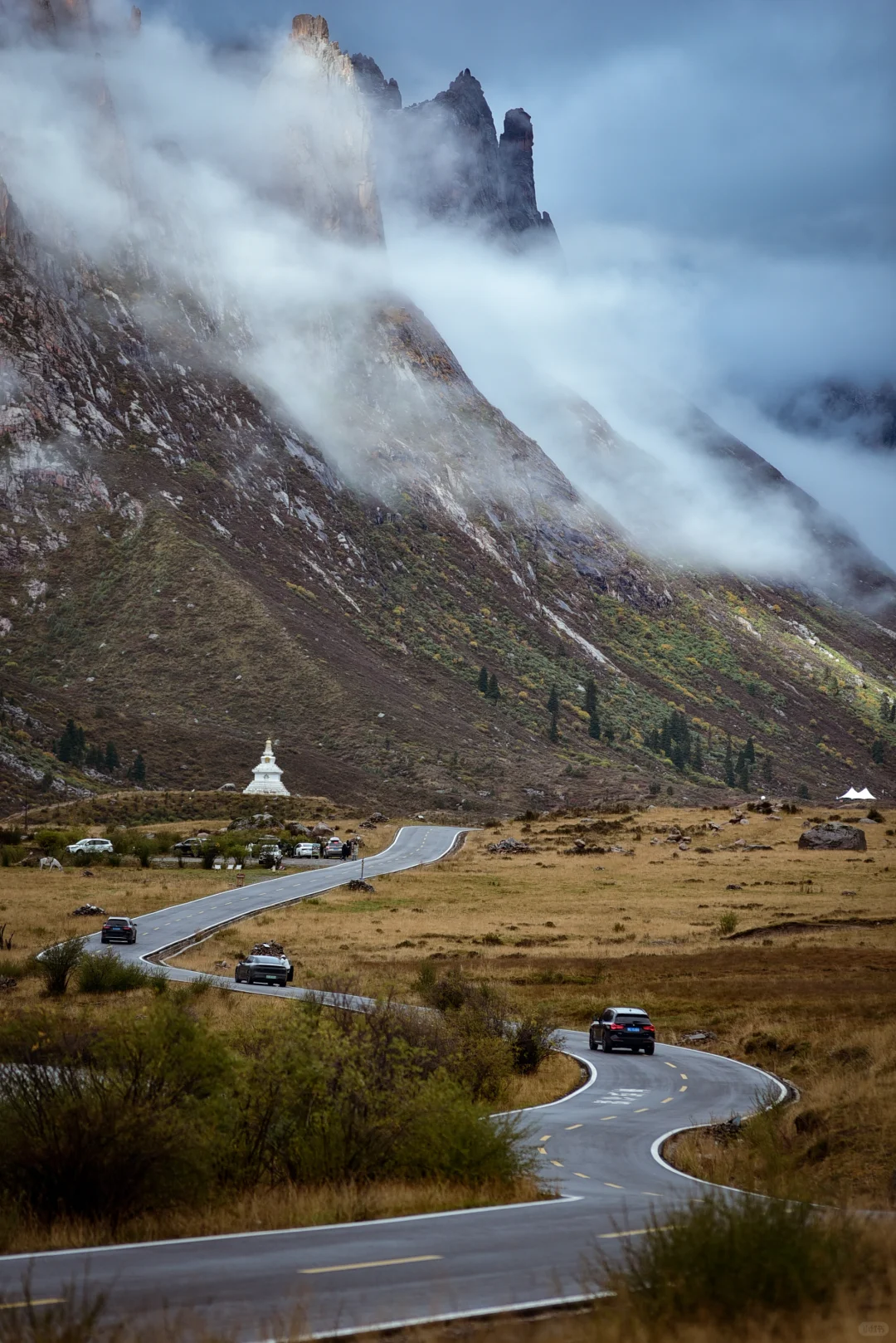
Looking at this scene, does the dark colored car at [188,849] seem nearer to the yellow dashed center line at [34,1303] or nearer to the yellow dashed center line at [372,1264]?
the yellow dashed center line at [372,1264]

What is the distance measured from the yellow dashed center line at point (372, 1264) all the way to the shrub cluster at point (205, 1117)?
10.4 feet

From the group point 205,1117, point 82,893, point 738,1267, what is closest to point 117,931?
point 82,893

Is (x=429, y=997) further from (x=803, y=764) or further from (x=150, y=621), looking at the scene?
(x=803, y=764)

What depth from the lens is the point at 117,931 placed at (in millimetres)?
45188

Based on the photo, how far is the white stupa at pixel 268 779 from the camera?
357 ft

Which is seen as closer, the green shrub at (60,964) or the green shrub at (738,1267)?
the green shrub at (738,1267)

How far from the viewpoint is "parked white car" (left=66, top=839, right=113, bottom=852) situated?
72688mm

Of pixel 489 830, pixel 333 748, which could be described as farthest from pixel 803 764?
pixel 489 830

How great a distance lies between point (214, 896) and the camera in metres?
62.1

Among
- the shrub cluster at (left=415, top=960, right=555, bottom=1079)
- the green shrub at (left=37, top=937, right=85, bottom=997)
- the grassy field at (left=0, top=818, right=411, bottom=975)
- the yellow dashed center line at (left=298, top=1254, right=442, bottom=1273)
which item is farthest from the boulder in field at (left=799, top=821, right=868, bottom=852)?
the yellow dashed center line at (left=298, top=1254, right=442, bottom=1273)

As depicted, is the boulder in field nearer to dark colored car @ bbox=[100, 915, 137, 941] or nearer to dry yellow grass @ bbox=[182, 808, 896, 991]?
dry yellow grass @ bbox=[182, 808, 896, 991]

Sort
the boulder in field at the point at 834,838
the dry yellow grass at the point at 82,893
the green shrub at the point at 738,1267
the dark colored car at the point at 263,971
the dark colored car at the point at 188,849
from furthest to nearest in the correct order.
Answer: the boulder in field at the point at 834,838 < the dark colored car at the point at 188,849 < the dry yellow grass at the point at 82,893 < the dark colored car at the point at 263,971 < the green shrub at the point at 738,1267

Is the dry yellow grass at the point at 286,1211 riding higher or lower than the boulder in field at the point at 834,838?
lower

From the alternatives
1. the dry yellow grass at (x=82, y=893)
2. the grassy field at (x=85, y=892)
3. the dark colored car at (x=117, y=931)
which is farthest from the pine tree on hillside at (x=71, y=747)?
the dark colored car at (x=117, y=931)
